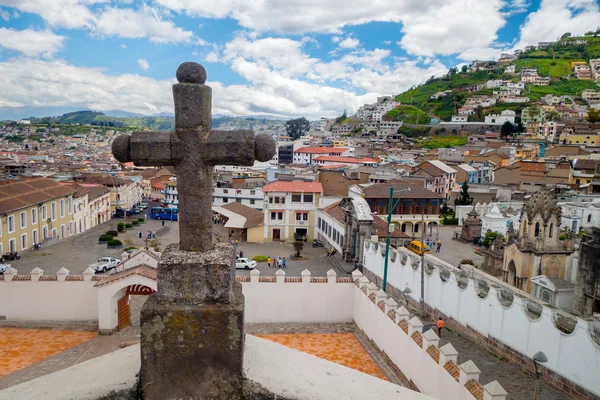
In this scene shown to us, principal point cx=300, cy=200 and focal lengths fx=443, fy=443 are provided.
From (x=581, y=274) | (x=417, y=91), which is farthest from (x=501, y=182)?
(x=417, y=91)

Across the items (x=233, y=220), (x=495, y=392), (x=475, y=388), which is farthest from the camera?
(x=233, y=220)

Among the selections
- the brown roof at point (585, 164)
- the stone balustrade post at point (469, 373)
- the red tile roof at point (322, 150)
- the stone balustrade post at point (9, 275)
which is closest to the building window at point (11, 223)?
the stone balustrade post at point (9, 275)

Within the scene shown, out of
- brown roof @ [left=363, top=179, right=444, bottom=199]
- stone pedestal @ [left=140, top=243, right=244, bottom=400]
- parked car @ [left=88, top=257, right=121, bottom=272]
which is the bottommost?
parked car @ [left=88, top=257, right=121, bottom=272]

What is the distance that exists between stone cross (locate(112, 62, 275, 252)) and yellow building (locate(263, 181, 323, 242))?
3577cm

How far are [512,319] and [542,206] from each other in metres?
10.2

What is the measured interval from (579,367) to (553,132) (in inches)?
4095

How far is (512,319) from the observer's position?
1331 centimetres

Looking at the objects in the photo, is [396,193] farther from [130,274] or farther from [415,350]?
[415,350]

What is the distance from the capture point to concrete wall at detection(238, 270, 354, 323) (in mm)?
16281

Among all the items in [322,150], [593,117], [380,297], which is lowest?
[380,297]

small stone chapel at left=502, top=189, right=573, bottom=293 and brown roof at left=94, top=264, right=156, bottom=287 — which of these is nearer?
brown roof at left=94, top=264, right=156, bottom=287

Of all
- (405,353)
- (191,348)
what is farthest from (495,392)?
(191,348)

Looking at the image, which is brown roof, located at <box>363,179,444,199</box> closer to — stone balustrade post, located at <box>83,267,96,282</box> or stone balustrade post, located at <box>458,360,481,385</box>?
stone balustrade post, located at <box>83,267,96,282</box>

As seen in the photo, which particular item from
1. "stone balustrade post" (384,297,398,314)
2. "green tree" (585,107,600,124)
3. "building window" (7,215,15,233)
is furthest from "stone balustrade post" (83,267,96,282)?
"green tree" (585,107,600,124)
